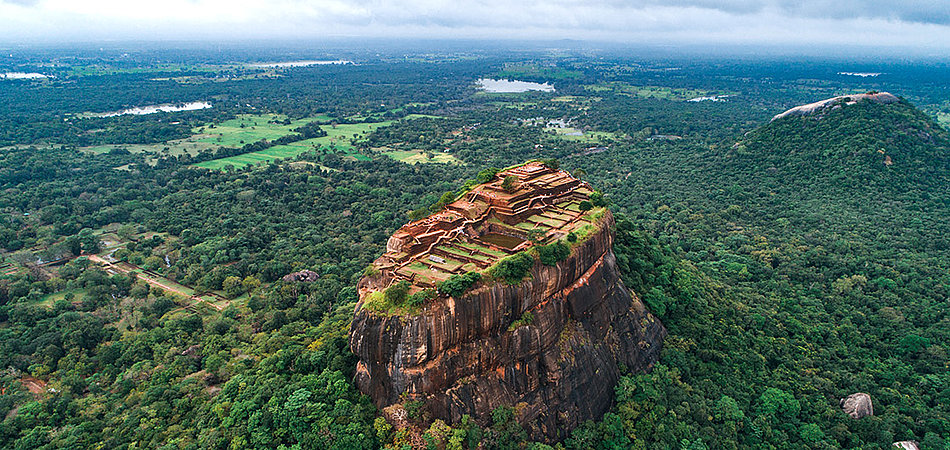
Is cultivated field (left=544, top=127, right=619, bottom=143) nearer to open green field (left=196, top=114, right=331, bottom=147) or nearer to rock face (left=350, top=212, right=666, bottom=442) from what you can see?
open green field (left=196, top=114, right=331, bottom=147)

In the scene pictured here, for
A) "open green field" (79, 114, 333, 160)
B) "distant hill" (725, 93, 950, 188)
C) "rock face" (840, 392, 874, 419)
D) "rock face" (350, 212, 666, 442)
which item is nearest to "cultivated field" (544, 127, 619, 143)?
"distant hill" (725, 93, 950, 188)

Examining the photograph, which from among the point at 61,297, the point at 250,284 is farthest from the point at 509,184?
the point at 61,297

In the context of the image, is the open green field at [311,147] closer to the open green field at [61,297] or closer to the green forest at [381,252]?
the green forest at [381,252]

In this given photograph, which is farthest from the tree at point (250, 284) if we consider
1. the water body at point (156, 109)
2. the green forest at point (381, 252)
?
the water body at point (156, 109)

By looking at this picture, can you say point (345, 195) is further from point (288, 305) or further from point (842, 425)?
point (842, 425)

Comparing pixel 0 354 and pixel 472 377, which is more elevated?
pixel 472 377

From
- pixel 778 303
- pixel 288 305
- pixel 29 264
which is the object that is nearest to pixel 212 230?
pixel 29 264

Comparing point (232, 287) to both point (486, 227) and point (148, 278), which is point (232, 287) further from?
point (486, 227)
